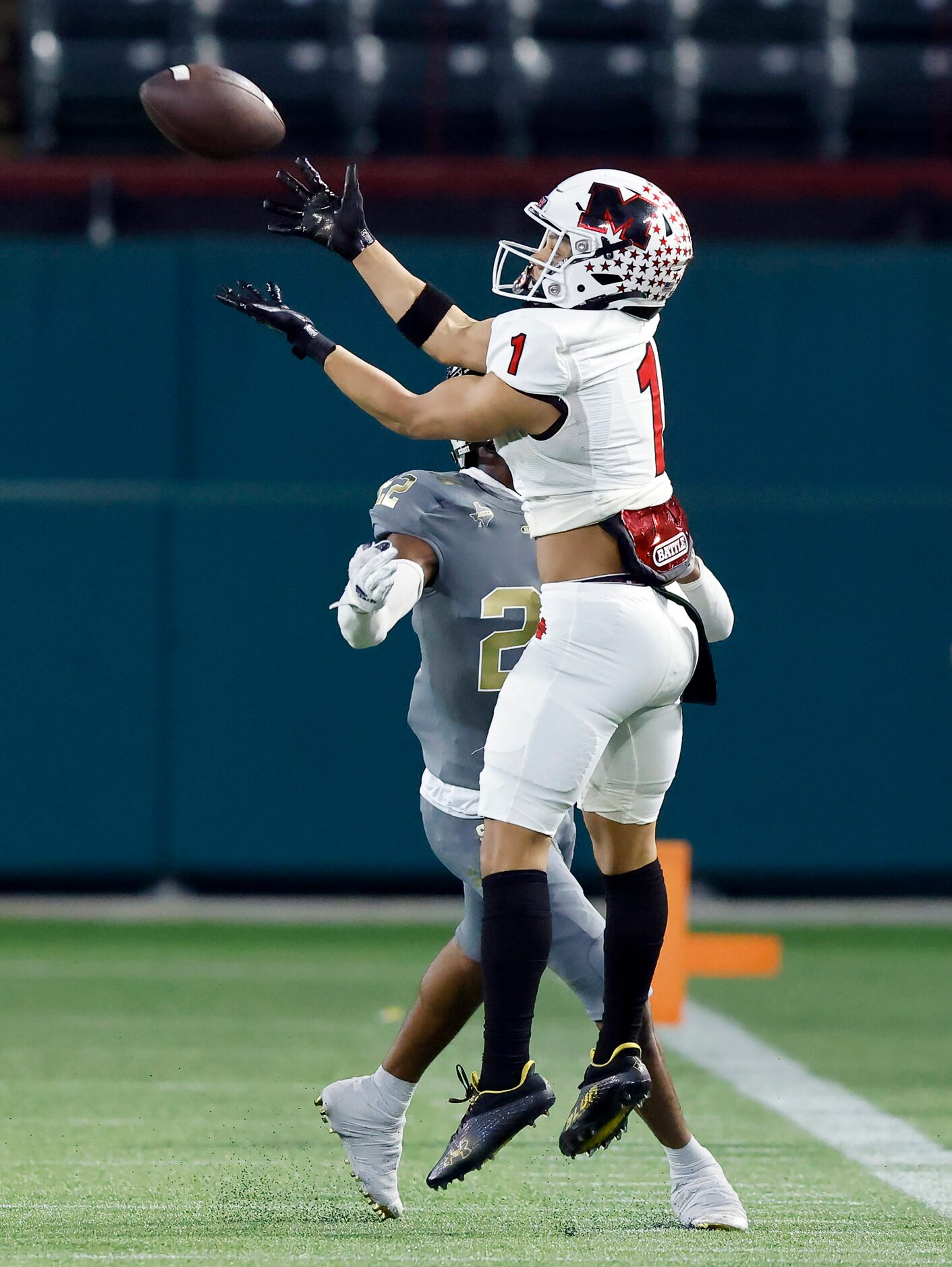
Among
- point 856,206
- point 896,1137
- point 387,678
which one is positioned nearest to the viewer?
point 896,1137

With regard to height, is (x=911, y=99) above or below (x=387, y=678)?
above

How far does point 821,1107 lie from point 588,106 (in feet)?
20.3

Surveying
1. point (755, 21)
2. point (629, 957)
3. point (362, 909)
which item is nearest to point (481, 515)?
point (629, 957)

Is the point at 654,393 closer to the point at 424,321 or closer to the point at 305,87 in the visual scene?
the point at 424,321

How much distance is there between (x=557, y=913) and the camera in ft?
10.8

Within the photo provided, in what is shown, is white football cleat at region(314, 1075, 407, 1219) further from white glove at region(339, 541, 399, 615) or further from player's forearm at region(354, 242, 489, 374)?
player's forearm at region(354, 242, 489, 374)

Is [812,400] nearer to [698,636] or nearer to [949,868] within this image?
[949,868]

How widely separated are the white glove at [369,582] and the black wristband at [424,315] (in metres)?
0.40

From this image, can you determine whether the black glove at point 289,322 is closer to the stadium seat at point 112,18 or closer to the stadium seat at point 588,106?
A: the stadium seat at point 588,106

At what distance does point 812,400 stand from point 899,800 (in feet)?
5.86

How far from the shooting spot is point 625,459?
123 inches

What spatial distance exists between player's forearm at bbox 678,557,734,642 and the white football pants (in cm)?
17

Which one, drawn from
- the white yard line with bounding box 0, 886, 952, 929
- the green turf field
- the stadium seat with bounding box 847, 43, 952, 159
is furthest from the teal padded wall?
the stadium seat with bounding box 847, 43, 952, 159

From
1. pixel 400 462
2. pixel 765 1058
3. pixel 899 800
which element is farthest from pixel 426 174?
pixel 765 1058
